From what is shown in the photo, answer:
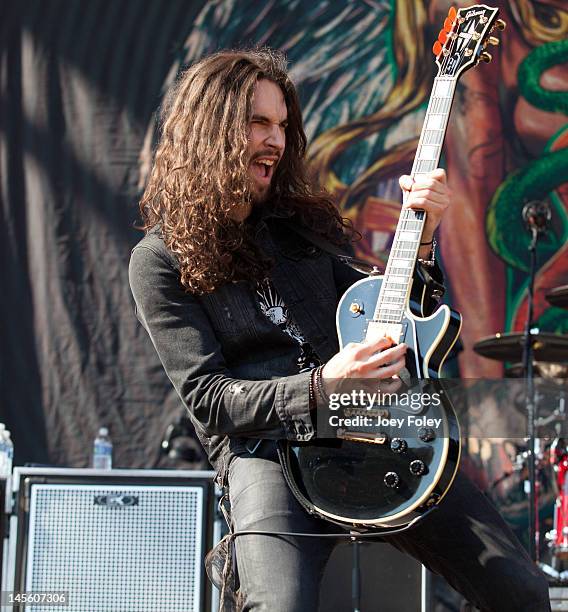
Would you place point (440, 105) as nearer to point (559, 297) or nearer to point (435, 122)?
point (435, 122)

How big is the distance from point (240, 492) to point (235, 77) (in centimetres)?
118

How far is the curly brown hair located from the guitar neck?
393 mm

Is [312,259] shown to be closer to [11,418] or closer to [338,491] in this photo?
[338,491]

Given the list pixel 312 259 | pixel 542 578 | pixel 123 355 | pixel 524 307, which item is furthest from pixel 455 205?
pixel 542 578

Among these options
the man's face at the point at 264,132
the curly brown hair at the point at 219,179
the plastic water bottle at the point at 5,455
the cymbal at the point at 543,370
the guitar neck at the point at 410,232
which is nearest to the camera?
the guitar neck at the point at 410,232

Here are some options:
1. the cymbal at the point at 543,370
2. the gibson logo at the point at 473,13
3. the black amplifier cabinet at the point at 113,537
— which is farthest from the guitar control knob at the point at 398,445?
the cymbal at the point at 543,370

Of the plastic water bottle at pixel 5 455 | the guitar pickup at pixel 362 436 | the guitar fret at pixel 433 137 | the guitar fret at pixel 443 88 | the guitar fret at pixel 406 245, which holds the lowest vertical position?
the plastic water bottle at pixel 5 455

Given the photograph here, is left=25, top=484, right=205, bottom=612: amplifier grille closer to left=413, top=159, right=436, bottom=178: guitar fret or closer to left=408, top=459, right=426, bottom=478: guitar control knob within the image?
left=408, top=459, right=426, bottom=478: guitar control knob

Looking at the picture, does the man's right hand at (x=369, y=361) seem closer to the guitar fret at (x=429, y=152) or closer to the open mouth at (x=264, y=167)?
the guitar fret at (x=429, y=152)

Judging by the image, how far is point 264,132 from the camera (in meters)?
3.02

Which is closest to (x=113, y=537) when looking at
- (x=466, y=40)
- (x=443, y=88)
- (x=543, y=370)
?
(x=443, y=88)

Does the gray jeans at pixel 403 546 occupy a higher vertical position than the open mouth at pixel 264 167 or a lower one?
lower

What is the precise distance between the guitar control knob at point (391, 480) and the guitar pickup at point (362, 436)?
0.26ft

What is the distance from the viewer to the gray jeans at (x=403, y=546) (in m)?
2.48
